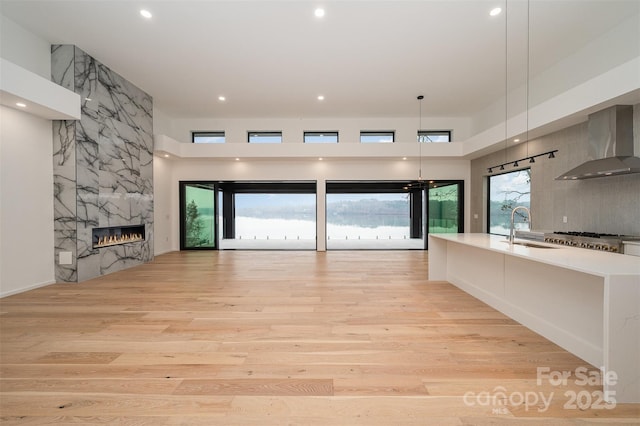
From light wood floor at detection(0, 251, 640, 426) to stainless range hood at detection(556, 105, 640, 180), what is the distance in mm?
2619

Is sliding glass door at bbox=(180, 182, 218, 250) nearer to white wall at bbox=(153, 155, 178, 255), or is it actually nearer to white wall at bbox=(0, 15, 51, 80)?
white wall at bbox=(153, 155, 178, 255)

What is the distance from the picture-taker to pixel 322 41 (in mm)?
4090

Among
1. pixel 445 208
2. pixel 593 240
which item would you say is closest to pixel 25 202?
pixel 593 240

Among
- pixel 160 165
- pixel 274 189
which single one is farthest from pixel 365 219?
pixel 160 165

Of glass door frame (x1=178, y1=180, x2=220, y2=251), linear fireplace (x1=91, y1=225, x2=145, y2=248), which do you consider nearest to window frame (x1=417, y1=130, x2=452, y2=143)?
glass door frame (x1=178, y1=180, x2=220, y2=251)

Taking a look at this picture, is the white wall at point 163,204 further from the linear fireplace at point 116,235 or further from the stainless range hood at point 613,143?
the stainless range hood at point 613,143

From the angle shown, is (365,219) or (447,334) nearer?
(447,334)

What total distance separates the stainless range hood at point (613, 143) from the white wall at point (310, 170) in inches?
157

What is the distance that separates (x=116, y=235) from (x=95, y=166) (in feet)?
4.96

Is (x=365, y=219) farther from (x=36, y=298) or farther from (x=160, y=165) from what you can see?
(x=36, y=298)

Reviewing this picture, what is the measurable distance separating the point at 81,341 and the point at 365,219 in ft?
33.2

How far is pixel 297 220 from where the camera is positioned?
446 inches

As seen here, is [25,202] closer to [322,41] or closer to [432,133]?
[322,41]

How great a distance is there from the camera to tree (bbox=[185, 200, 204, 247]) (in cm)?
799
